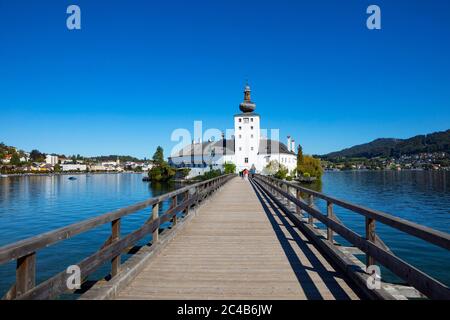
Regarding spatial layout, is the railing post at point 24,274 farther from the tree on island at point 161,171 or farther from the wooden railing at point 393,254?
the tree on island at point 161,171

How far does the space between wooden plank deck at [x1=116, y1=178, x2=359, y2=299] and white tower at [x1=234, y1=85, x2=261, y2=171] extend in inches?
2817

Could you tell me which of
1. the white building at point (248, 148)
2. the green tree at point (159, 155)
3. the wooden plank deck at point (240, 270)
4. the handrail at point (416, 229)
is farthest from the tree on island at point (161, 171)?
the handrail at point (416, 229)

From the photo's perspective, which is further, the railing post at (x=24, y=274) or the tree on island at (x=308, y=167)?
the tree on island at (x=308, y=167)

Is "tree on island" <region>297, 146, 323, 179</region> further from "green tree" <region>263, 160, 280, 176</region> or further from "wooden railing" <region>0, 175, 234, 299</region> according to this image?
"wooden railing" <region>0, 175, 234, 299</region>

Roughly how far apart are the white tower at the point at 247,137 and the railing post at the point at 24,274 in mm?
77377

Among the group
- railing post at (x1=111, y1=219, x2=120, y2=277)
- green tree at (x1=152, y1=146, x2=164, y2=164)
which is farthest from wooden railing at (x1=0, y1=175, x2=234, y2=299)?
green tree at (x1=152, y1=146, x2=164, y2=164)

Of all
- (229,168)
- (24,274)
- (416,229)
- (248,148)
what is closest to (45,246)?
(24,274)

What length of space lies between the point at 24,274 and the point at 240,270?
3.34 m

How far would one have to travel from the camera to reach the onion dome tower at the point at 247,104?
80.9 meters

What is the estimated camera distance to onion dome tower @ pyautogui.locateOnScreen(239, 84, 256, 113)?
266 feet

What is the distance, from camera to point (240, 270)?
5539 mm
